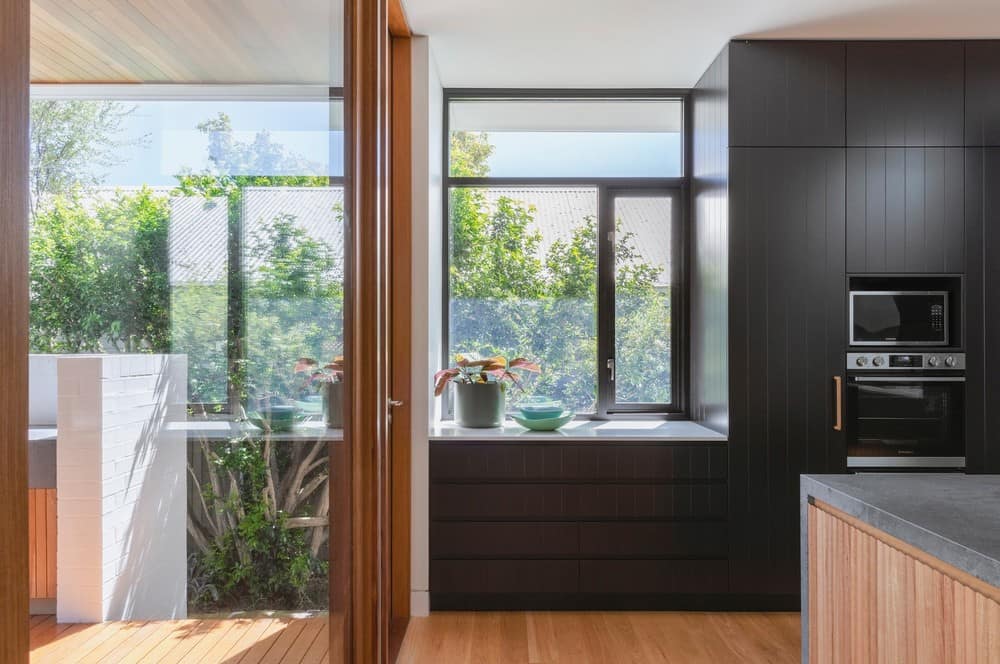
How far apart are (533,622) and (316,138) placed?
2.46 metres

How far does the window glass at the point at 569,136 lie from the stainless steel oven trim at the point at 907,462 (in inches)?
68.7

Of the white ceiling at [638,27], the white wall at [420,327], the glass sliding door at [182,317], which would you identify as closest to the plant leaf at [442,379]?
the white wall at [420,327]

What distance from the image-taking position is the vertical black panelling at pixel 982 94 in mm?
3104

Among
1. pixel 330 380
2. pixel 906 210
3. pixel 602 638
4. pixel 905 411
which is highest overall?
pixel 906 210

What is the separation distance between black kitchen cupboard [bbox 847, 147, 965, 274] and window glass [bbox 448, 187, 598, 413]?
1.30 m

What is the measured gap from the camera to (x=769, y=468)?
3.10m

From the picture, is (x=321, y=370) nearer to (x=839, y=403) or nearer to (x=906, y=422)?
(x=839, y=403)

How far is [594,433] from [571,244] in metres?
1.10

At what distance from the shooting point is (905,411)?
309cm

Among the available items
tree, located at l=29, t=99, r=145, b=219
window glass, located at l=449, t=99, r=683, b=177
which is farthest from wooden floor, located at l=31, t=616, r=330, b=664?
window glass, located at l=449, t=99, r=683, b=177

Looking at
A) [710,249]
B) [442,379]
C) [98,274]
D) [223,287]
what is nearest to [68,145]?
[98,274]

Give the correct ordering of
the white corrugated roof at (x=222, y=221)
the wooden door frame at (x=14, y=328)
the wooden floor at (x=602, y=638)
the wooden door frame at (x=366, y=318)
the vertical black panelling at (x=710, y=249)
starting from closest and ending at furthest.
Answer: the wooden door frame at (x=14, y=328) < the white corrugated roof at (x=222, y=221) < the wooden door frame at (x=366, y=318) < the wooden floor at (x=602, y=638) < the vertical black panelling at (x=710, y=249)

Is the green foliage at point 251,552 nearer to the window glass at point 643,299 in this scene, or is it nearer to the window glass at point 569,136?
the window glass at point 643,299

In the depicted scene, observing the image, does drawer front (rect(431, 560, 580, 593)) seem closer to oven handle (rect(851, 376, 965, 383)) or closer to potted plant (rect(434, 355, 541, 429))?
potted plant (rect(434, 355, 541, 429))
